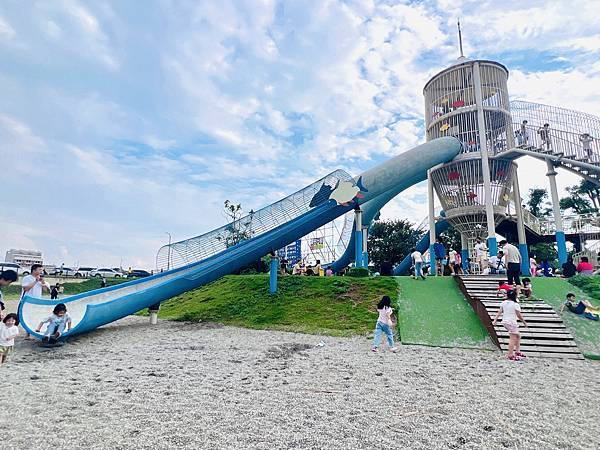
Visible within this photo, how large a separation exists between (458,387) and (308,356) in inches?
130

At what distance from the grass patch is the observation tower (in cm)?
1069

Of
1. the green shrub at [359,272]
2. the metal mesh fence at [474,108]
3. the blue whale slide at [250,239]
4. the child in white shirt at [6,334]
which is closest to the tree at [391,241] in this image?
the metal mesh fence at [474,108]

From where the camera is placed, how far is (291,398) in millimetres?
5383

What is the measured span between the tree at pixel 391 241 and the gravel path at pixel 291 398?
31.2m

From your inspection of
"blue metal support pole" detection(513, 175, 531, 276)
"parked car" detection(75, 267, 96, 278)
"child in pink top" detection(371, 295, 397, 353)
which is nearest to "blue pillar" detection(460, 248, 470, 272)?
"blue metal support pole" detection(513, 175, 531, 276)

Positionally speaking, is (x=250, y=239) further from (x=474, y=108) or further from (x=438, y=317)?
(x=474, y=108)

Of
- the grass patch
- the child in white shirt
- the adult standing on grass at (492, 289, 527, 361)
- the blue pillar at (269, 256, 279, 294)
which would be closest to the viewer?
the child in white shirt

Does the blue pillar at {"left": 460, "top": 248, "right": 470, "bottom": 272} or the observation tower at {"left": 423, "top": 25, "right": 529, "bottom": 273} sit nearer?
the observation tower at {"left": 423, "top": 25, "right": 529, "bottom": 273}

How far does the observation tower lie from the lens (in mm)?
21469

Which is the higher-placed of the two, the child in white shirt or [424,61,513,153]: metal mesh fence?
[424,61,513,153]: metal mesh fence

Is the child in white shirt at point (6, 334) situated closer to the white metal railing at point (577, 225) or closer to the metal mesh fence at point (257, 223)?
the metal mesh fence at point (257, 223)

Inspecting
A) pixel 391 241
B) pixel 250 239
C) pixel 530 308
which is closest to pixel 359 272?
pixel 250 239

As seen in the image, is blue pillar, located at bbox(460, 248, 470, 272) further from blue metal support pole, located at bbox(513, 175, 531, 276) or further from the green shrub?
the green shrub

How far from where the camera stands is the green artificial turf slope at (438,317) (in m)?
9.88
